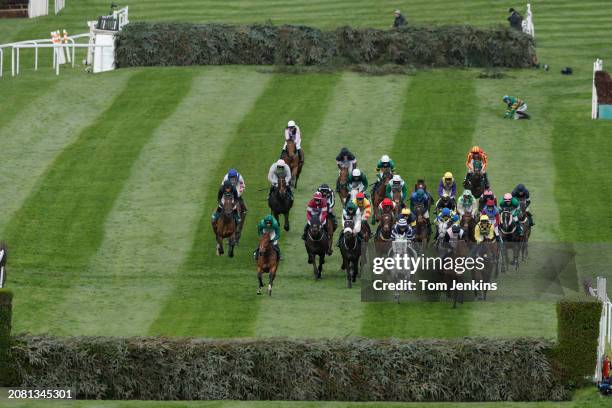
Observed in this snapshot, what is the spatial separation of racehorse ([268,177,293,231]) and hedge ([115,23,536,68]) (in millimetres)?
17089

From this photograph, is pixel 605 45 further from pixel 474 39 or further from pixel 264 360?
pixel 264 360

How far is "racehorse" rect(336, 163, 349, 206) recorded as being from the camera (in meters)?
40.3

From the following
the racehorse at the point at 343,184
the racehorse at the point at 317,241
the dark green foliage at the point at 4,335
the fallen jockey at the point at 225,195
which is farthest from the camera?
the racehorse at the point at 343,184

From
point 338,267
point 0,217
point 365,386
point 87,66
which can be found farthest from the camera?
point 87,66

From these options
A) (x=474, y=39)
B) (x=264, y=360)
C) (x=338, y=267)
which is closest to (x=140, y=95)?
(x=474, y=39)

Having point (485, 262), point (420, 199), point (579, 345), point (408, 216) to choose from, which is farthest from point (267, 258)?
point (579, 345)

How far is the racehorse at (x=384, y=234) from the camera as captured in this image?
35.5 m

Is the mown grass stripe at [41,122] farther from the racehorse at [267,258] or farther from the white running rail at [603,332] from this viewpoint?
the white running rail at [603,332]

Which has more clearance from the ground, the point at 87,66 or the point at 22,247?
the point at 87,66

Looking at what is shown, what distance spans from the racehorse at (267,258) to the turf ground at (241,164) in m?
0.67

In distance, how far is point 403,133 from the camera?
Answer: 4862cm

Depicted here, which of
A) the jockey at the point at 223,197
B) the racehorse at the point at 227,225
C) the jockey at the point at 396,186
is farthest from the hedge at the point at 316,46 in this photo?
the jockey at the point at 223,197

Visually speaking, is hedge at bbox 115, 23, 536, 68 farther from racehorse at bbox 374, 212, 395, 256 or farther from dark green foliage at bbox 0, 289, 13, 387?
dark green foliage at bbox 0, 289, 13, 387

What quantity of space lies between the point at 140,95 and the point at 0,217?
475 inches
